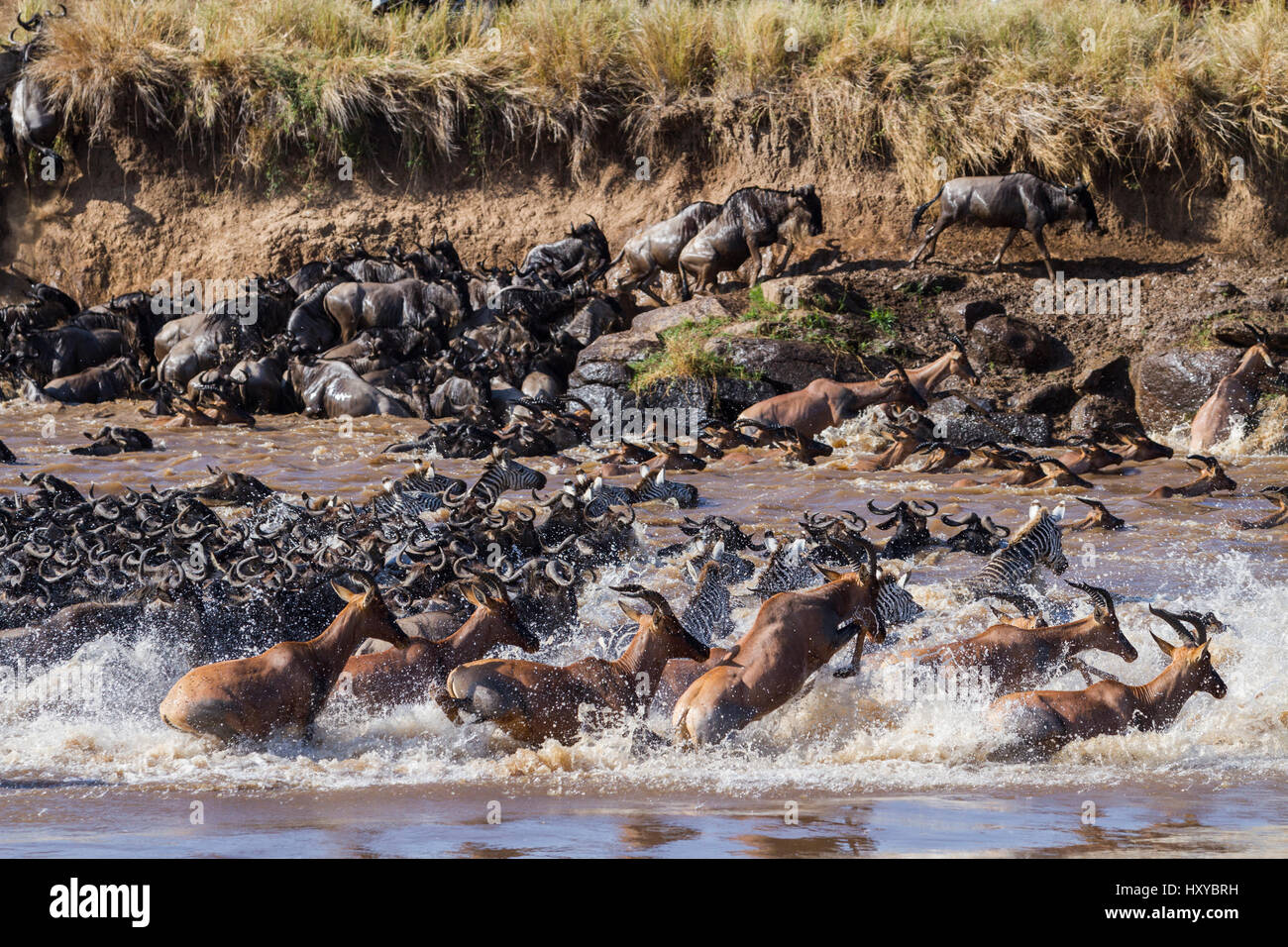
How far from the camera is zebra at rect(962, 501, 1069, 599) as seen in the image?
6859 mm

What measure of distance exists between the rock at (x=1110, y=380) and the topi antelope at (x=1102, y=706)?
27.1 feet

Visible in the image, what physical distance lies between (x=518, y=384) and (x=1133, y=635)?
8391 mm

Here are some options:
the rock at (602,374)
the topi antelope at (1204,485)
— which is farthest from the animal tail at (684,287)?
the topi antelope at (1204,485)

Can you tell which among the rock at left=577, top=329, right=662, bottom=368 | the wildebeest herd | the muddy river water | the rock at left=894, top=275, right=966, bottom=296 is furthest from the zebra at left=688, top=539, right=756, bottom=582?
the rock at left=894, top=275, right=966, bottom=296

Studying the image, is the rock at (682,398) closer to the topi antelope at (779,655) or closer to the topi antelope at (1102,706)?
the topi antelope at (779,655)

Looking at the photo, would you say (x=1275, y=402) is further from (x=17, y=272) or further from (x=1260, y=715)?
(x=17, y=272)

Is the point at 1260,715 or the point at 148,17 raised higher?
the point at 148,17

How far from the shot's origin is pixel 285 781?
4594 mm

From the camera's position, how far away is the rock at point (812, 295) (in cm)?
1420

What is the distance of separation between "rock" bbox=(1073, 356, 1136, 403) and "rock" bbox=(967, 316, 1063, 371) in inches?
23.1

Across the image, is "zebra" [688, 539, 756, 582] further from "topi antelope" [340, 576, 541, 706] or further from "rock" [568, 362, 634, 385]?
"rock" [568, 362, 634, 385]

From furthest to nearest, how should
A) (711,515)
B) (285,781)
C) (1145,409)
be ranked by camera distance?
(1145,409)
(711,515)
(285,781)
